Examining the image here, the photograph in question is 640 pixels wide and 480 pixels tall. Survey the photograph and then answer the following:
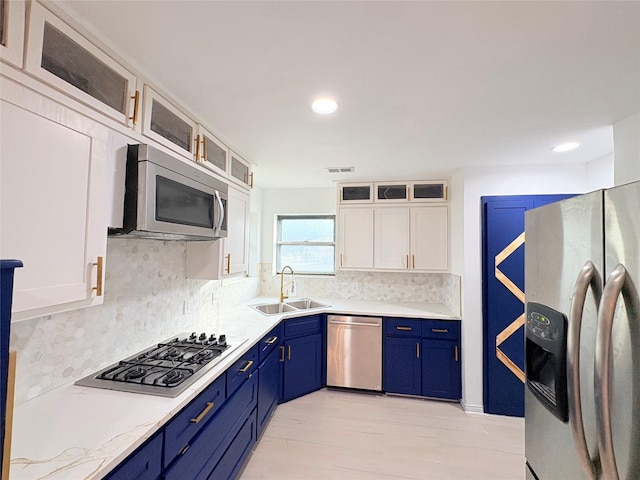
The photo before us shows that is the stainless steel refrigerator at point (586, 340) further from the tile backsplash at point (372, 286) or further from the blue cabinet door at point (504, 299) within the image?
the tile backsplash at point (372, 286)

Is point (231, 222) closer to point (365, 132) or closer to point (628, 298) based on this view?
point (365, 132)

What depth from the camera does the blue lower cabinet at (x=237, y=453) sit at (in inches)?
65.9

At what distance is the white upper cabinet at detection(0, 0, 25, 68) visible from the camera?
0.89m

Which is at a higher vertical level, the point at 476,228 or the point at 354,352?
the point at 476,228

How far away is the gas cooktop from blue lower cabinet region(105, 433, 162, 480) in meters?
0.20

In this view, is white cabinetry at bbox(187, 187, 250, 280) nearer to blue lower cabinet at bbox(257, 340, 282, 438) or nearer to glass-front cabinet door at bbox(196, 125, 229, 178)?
glass-front cabinet door at bbox(196, 125, 229, 178)

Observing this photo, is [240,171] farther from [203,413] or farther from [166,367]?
[203,413]

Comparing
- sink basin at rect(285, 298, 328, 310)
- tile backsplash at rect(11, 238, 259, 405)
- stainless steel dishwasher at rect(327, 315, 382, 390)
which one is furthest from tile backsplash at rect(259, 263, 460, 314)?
tile backsplash at rect(11, 238, 259, 405)

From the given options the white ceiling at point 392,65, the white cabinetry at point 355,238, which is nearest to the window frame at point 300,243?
the white cabinetry at point 355,238

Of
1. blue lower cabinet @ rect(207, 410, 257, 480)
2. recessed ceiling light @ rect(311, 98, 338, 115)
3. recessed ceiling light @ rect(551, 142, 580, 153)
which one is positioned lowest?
blue lower cabinet @ rect(207, 410, 257, 480)

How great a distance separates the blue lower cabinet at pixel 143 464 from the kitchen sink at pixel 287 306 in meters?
2.22

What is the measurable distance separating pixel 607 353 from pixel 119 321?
7.05ft

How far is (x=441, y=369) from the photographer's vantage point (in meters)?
3.07

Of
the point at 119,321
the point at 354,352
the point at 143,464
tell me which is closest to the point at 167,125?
the point at 119,321
